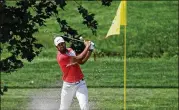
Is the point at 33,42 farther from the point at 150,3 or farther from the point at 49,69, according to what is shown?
the point at 150,3

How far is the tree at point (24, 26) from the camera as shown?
5820mm

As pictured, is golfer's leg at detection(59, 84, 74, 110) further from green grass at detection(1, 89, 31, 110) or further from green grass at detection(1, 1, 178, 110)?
green grass at detection(1, 89, 31, 110)

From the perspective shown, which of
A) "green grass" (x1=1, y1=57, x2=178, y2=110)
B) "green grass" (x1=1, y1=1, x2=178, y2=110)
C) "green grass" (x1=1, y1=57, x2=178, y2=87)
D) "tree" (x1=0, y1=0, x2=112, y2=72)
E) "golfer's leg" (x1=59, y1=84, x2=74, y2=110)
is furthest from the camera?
"green grass" (x1=1, y1=57, x2=178, y2=87)

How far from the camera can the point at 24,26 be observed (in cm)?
601

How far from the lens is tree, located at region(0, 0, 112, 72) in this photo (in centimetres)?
582

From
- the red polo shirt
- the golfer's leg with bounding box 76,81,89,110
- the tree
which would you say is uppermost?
the tree

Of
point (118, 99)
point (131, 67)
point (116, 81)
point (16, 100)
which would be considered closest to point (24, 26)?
point (16, 100)

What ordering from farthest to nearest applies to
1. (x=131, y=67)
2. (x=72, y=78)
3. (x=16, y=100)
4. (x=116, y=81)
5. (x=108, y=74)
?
(x=131, y=67) → (x=108, y=74) → (x=116, y=81) → (x=16, y=100) → (x=72, y=78)

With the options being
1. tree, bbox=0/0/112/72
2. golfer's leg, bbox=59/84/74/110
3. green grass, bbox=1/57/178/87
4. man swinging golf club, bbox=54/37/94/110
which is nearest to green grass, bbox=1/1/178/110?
green grass, bbox=1/57/178/87

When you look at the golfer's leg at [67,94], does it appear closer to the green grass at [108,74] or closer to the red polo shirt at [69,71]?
the red polo shirt at [69,71]

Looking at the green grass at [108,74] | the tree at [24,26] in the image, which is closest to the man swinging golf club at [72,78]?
the tree at [24,26]

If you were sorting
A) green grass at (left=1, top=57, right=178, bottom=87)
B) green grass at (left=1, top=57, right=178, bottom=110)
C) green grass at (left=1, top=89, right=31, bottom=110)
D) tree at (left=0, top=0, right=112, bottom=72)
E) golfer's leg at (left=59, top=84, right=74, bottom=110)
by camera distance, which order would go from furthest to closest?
green grass at (left=1, top=57, right=178, bottom=87)
green grass at (left=1, top=57, right=178, bottom=110)
green grass at (left=1, top=89, right=31, bottom=110)
golfer's leg at (left=59, top=84, right=74, bottom=110)
tree at (left=0, top=0, right=112, bottom=72)

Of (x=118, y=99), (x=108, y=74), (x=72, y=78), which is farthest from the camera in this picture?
(x=108, y=74)

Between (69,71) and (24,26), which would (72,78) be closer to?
(69,71)
